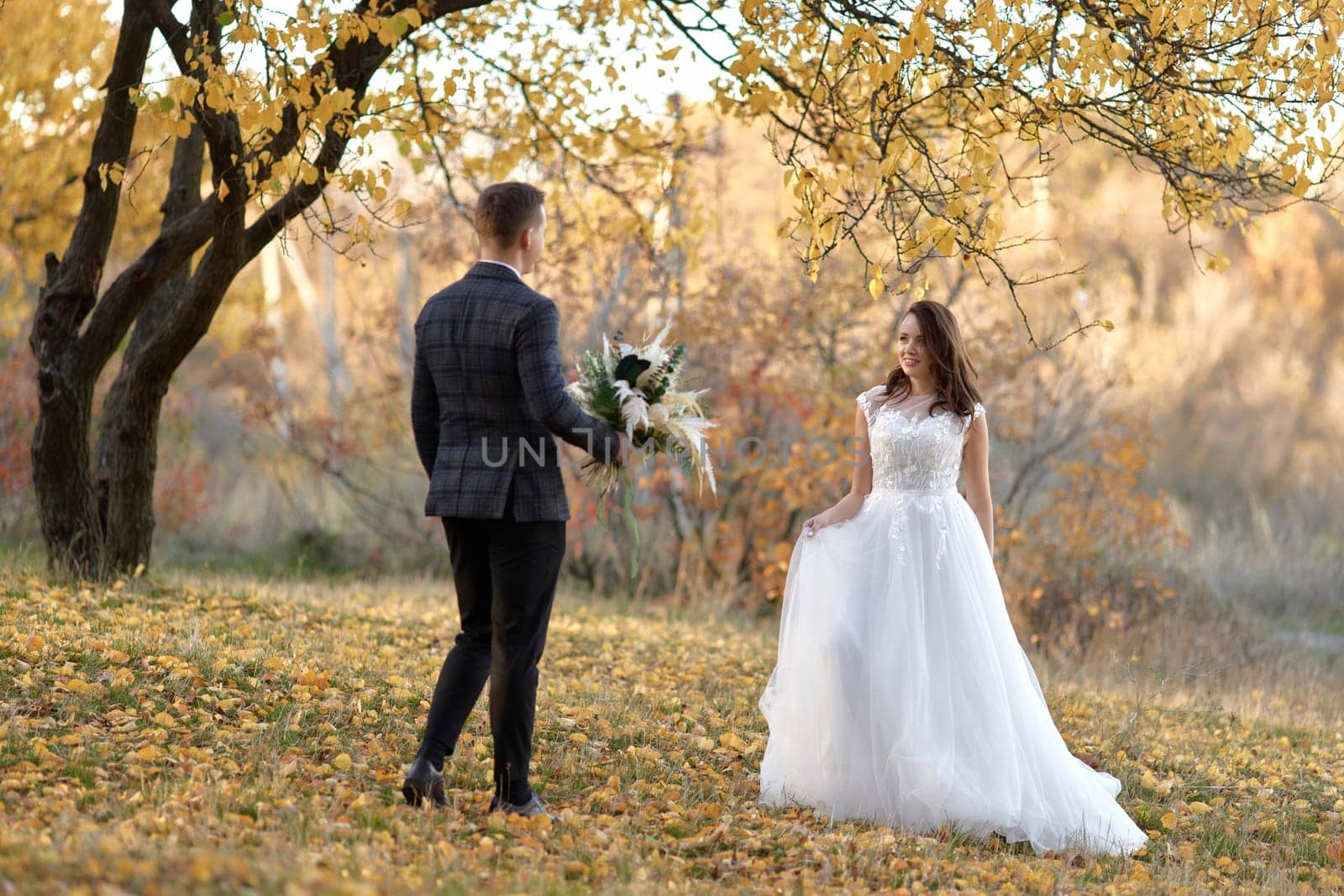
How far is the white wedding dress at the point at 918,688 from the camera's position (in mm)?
4551

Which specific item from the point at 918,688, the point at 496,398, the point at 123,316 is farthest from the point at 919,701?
the point at 123,316

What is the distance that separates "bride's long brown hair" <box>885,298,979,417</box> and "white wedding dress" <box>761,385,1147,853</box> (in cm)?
7

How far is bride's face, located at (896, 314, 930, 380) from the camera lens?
197 inches

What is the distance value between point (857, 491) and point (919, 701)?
94 centimetres

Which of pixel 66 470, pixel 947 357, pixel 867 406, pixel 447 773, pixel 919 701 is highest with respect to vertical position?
pixel 947 357

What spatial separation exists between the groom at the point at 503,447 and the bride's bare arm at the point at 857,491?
1248mm

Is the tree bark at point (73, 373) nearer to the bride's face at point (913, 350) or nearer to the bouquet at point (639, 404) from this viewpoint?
the bouquet at point (639, 404)

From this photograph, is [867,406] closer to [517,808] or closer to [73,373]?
[517,808]

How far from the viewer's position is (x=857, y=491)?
17.1 feet

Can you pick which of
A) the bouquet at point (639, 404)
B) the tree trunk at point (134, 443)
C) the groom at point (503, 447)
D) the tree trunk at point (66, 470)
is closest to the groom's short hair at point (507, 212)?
the groom at point (503, 447)

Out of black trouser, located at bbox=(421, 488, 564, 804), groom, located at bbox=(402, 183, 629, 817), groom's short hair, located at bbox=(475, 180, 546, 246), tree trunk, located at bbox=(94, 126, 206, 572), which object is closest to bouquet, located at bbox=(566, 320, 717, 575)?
groom, located at bbox=(402, 183, 629, 817)

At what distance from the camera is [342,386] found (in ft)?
54.1

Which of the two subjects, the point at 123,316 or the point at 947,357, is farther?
the point at 123,316

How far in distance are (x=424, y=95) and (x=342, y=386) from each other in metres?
9.54
